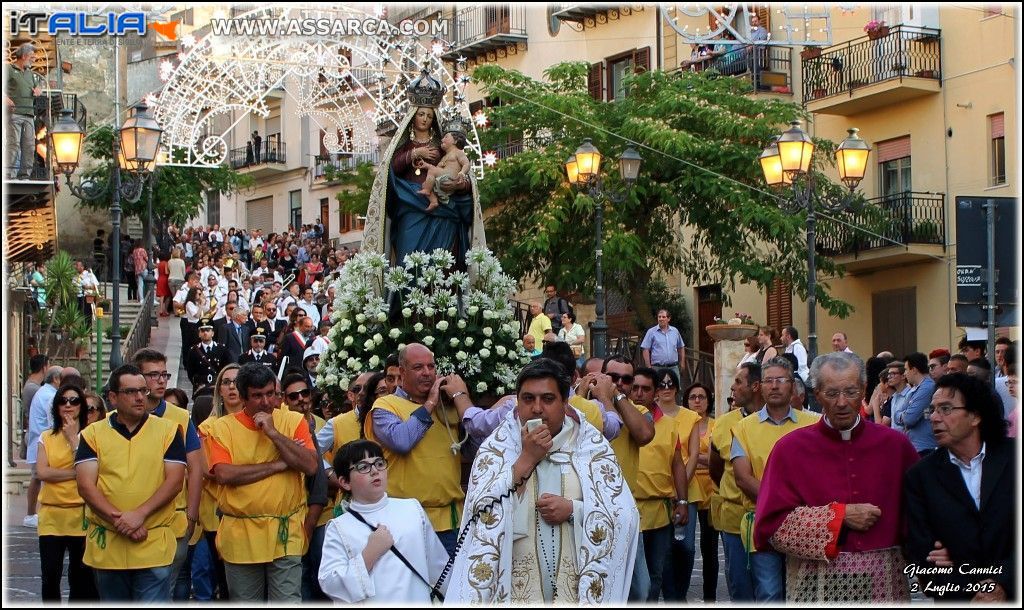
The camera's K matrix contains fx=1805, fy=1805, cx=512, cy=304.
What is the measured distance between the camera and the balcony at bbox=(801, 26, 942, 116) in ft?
101

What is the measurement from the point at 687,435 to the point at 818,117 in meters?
22.7

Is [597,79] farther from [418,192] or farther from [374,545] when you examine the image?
[374,545]

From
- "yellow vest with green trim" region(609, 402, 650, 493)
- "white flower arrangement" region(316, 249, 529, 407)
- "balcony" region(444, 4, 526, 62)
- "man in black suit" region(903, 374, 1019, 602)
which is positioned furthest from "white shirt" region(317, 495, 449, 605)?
"balcony" region(444, 4, 526, 62)

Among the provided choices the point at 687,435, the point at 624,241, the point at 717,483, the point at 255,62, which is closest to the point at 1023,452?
the point at 717,483

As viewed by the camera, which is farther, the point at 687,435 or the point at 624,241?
the point at 624,241

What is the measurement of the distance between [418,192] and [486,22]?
3068 cm

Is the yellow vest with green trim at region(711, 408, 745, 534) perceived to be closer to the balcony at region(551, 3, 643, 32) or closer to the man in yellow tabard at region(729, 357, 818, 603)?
the man in yellow tabard at region(729, 357, 818, 603)

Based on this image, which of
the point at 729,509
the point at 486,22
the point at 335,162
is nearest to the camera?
the point at 729,509

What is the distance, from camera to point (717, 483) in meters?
A: 10.8

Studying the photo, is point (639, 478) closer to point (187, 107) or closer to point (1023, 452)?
point (1023, 452)

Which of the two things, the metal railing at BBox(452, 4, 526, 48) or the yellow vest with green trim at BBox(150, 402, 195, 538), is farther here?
the metal railing at BBox(452, 4, 526, 48)

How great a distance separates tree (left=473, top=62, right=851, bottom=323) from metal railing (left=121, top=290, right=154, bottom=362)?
629 centimetres

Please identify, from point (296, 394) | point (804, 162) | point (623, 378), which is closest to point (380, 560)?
point (296, 394)

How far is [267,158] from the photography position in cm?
5906
